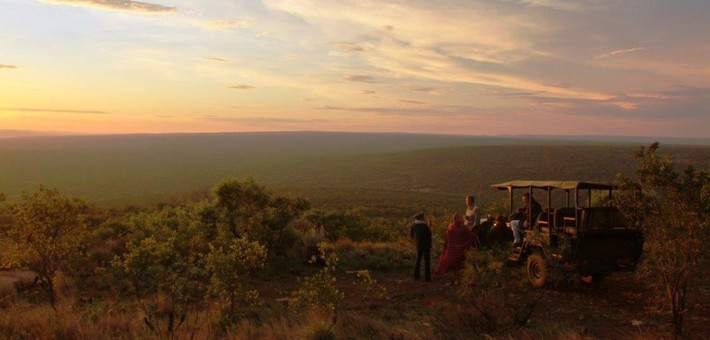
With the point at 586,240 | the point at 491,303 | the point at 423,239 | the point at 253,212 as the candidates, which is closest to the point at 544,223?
the point at 586,240

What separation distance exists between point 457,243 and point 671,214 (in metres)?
5.68

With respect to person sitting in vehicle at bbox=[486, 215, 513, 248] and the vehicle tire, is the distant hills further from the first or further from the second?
the vehicle tire

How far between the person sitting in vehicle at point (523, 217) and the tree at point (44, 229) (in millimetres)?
9299

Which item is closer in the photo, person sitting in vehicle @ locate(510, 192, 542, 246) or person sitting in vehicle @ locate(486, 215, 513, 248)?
person sitting in vehicle @ locate(510, 192, 542, 246)

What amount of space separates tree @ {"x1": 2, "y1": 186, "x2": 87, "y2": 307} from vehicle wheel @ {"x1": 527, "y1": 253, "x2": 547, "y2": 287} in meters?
9.22

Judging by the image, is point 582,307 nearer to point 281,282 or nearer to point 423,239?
point 423,239

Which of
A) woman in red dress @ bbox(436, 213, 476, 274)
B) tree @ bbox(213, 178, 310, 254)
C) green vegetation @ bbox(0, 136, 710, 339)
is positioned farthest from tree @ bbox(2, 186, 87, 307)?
woman in red dress @ bbox(436, 213, 476, 274)

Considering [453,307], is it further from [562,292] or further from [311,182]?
[311,182]

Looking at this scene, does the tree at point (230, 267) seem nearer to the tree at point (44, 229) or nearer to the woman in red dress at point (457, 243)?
the tree at point (44, 229)

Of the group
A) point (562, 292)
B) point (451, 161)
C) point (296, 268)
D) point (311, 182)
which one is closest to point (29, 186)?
point (311, 182)

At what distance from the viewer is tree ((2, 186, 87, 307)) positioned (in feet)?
30.1

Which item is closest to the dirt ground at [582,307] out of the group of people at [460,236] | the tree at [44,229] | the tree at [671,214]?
the group of people at [460,236]

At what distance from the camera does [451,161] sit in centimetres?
9994

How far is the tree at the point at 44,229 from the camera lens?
9172 mm
